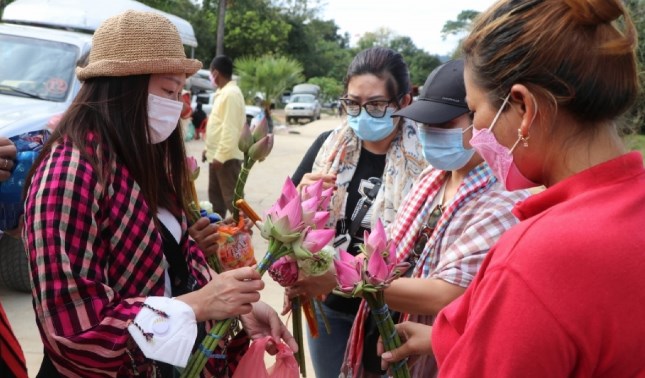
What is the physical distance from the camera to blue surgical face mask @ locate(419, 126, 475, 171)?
2148mm

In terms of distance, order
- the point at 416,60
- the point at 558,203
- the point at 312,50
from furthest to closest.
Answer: the point at 416,60, the point at 312,50, the point at 558,203

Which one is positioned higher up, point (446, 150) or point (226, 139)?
point (446, 150)

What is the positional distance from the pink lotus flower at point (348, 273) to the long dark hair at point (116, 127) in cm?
54

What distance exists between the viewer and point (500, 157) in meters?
1.33

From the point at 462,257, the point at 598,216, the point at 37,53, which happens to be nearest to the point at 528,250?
the point at 598,216

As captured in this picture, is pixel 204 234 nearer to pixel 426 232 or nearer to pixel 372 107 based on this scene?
pixel 426 232

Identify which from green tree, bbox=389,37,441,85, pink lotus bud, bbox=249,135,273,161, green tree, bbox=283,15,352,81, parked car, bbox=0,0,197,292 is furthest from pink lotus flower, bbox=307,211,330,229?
green tree, bbox=283,15,352,81

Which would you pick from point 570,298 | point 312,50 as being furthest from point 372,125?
point 312,50

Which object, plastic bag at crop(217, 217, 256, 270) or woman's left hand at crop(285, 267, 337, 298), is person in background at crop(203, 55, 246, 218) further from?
woman's left hand at crop(285, 267, 337, 298)

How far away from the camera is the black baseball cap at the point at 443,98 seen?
2.14 metres

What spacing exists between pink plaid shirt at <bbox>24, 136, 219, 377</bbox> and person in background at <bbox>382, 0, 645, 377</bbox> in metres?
0.84

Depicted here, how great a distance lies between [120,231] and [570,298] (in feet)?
3.75

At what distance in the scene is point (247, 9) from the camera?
142ft

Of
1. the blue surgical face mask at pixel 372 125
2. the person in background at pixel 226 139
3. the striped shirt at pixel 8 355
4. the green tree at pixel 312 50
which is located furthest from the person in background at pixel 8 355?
the green tree at pixel 312 50
